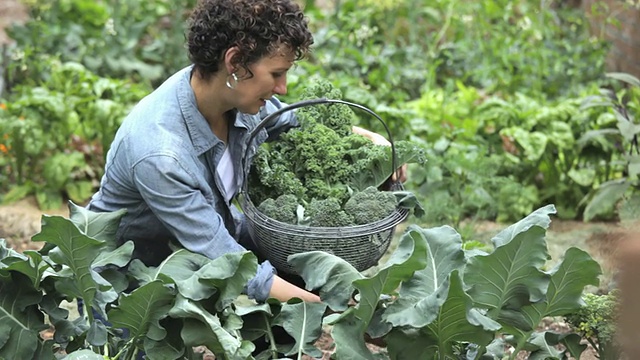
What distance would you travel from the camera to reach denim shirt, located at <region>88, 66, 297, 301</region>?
320 cm

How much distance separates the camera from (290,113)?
3764mm

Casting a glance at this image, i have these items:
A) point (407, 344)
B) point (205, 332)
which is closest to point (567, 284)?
point (407, 344)

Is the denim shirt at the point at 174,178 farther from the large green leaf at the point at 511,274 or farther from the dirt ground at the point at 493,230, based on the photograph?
the dirt ground at the point at 493,230

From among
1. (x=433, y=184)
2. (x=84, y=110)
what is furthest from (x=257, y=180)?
(x=84, y=110)

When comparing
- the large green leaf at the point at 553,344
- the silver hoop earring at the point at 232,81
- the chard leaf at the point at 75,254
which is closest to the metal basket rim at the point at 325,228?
the silver hoop earring at the point at 232,81

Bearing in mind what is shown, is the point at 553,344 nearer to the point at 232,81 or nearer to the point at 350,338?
the point at 350,338

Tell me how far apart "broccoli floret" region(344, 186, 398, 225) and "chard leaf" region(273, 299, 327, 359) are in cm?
34

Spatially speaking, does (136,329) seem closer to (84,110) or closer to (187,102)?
(187,102)

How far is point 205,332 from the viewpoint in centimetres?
306

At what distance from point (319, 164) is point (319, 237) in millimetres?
400

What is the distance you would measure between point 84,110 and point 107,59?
139 cm

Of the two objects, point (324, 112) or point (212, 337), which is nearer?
point (212, 337)

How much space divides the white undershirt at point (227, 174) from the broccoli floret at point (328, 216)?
17.7 inches

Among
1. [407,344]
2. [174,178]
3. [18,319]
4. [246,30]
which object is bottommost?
[18,319]
